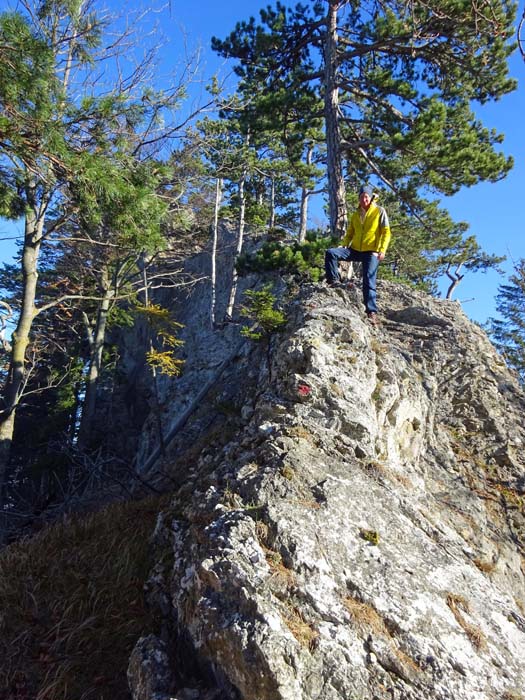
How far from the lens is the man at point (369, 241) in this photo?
6496 mm

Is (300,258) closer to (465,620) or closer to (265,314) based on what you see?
(265,314)

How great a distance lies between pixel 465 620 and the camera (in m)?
2.98

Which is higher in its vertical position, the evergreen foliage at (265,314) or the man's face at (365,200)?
the man's face at (365,200)

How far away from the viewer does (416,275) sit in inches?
878

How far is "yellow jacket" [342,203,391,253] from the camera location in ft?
21.5

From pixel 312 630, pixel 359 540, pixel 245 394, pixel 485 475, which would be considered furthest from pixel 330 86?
pixel 312 630

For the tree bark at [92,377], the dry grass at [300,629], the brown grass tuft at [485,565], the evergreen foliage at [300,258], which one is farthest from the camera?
the tree bark at [92,377]

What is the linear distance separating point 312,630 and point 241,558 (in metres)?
0.55

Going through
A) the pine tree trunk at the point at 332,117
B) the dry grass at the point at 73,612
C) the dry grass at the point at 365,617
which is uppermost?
the pine tree trunk at the point at 332,117

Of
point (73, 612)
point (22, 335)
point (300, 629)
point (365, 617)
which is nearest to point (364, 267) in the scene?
point (365, 617)

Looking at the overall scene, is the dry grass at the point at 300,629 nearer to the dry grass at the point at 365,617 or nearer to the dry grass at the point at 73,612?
the dry grass at the point at 365,617

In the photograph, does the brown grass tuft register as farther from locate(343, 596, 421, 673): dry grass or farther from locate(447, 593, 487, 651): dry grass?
locate(343, 596, 421, 673): dry grass

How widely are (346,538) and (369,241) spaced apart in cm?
451

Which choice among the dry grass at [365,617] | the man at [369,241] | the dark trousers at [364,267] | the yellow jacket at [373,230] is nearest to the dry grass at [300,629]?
the dry grass at [365,617]
